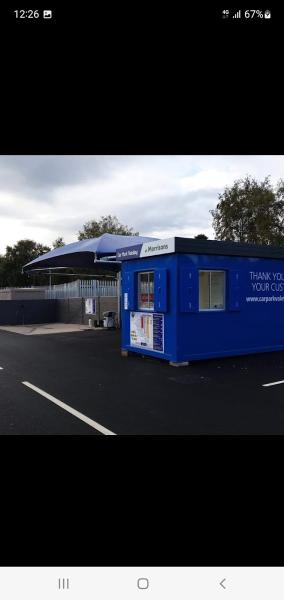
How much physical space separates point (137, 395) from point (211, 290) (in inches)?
167

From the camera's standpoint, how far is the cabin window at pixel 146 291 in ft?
31.3

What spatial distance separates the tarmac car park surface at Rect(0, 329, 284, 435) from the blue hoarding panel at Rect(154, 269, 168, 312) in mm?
1369

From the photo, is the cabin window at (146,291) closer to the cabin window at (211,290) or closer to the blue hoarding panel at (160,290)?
the blue hoarding panel at (160,290)

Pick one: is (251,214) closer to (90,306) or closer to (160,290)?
(90,306)

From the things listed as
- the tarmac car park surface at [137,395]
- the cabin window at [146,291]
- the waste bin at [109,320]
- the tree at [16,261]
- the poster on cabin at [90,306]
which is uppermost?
the tree at [16,261]

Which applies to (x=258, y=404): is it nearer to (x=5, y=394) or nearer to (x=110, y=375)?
(x=110, y=375)

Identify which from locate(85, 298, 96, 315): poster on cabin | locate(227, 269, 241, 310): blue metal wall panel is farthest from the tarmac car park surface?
locate(85, 298, 96, 315): poster on cabin

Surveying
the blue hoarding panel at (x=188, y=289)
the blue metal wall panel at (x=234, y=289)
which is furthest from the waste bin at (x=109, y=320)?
the blue hoarding panel at (x=188, y=289)

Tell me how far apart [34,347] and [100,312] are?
715 centimetres

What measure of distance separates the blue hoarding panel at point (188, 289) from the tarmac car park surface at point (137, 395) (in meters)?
1.36

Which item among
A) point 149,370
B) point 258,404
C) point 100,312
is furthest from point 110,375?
point 100,312

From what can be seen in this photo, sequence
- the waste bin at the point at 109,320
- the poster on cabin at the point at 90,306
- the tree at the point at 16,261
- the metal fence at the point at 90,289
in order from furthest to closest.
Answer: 1. the tree at the point at 16,261
2. the metal fence at the point at 90,289
3. the poster on cabin at the point at 90,306
4. the waste bin at the point at 109,320

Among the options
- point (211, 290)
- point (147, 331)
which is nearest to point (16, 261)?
point (147, 331)

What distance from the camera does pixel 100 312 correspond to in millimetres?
18641
